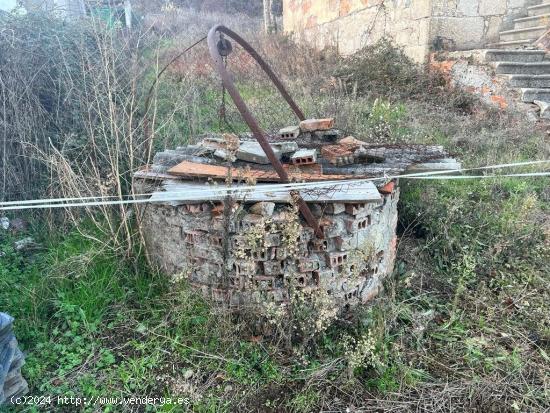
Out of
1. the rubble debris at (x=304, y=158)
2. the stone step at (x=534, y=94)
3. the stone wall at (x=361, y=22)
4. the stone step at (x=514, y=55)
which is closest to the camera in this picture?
the rubble debris at (x=304, y=158)

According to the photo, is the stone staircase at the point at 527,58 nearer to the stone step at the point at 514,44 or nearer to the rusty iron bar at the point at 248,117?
the stone step at the point at 514,44

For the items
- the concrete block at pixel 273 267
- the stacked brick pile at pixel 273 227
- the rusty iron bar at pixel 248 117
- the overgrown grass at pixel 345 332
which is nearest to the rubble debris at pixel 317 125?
the stacked brick pile at pixel 273 227

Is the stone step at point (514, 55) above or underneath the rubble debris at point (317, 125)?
above

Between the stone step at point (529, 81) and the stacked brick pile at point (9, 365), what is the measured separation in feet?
24.2

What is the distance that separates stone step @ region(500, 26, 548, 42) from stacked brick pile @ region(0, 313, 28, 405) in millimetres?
8704

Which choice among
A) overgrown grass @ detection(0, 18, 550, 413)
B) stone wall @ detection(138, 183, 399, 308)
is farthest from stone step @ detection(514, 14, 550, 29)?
stone wall @ detection(138, 183, 399, 308)

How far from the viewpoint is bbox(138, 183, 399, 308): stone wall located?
8.78ft

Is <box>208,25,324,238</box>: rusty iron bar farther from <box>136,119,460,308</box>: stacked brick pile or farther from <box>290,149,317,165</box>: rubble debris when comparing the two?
<box>290,149,317,165</box>: rubble debris

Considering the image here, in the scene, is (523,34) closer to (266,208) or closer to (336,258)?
→ (336,258)

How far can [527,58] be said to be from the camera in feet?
22.2

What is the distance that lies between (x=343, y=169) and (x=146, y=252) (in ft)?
6.19

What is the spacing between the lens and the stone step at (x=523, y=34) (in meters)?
6.88

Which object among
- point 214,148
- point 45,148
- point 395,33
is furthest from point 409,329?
point 395,33

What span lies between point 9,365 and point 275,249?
6.04ft
